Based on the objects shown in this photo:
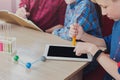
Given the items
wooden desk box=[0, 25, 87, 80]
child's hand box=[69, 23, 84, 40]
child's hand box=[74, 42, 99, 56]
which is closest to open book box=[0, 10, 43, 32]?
wooden desk box=[0, 25, 87, 80]

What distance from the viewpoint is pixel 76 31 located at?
1312mm

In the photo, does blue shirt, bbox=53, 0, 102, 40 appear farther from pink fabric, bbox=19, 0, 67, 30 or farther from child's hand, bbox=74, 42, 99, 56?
pink fabric, bbox=19, 0, 67, 30

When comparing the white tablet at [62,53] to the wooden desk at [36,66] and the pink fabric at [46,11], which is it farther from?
the pink fabric at [46,11]

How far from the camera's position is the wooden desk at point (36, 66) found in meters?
1.00

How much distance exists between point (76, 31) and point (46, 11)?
1.83ft

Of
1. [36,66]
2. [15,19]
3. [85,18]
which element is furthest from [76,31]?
[15,19]

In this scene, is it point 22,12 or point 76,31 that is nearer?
point 76,31

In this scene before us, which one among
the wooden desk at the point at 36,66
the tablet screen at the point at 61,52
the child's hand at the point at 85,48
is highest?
the child's hand at the point at 85,48

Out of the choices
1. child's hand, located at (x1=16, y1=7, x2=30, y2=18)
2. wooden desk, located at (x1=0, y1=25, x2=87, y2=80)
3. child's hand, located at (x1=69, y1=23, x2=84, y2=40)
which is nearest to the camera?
wooden desk, located at (x1=0, y1=25, x2=87, y2=80)

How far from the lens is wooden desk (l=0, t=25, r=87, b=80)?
1003 millimetres

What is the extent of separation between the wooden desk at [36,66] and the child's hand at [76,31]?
6 centimetres

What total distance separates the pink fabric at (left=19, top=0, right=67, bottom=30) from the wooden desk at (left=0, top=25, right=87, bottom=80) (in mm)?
449

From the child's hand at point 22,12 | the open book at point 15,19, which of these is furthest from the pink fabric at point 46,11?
the open book at point 15,19

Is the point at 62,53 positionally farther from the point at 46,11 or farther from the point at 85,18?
the point at 46,11
